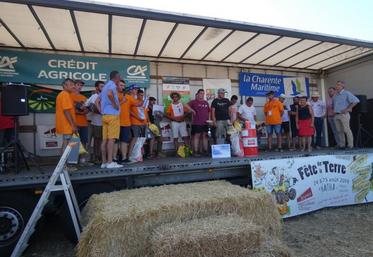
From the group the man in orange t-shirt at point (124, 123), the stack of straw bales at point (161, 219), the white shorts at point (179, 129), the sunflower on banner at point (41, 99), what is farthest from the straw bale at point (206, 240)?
the sunflower on banner at point (41, 99)

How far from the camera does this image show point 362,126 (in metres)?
8.04

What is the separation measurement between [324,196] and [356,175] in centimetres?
97

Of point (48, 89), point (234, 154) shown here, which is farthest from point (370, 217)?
point (48, 89)

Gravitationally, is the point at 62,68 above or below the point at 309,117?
above

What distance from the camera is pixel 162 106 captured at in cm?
750

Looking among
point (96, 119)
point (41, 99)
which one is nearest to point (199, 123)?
point (96, 119)

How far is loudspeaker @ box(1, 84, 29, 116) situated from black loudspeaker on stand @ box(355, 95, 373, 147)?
7.58 m

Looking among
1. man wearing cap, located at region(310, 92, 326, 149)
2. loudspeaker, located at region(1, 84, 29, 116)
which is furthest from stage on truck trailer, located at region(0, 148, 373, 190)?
man wearing cap, located at region(310, 92, 326, 149)

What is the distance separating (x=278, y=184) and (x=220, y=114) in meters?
2.41

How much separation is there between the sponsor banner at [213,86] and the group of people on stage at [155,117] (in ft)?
2.37

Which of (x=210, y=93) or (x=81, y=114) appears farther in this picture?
(x=210, y=93)

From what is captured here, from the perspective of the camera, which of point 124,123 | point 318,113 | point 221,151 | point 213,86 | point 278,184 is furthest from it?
point 213,86

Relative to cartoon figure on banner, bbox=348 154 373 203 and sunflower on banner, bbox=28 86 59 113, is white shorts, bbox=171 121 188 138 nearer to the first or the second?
sunflower on banner, bbox=28 86 59 113

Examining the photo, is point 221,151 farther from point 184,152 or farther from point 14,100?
point 14,100
